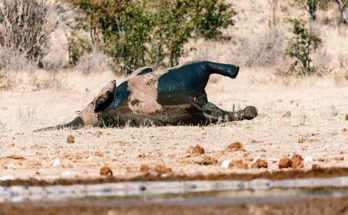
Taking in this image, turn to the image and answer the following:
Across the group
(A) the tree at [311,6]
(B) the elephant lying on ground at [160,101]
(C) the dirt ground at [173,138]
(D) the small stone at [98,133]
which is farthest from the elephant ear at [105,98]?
(A) the tree at [311,6]

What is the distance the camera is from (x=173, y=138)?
979 cm

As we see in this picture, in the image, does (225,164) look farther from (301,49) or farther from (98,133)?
(301,49)

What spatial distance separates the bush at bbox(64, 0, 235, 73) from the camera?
20.4 m

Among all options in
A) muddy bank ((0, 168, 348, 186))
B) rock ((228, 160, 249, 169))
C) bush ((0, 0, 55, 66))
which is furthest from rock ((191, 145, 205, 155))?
bush ((0, 0, 55, 66))

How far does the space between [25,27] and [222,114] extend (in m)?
12.1

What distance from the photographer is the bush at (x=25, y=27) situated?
73.7 feet

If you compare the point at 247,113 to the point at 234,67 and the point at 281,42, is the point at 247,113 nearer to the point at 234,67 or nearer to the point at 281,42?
the point at 234,67

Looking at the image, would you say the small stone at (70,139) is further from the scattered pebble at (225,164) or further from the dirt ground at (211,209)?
the dirt ground at (211,209)

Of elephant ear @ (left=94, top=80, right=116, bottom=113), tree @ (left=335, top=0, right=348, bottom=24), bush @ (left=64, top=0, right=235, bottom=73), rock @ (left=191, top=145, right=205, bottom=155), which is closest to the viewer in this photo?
rock @ (left=191, top=145, right=205, bottom=155)

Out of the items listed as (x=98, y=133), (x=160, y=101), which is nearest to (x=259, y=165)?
(x=98, y=133)

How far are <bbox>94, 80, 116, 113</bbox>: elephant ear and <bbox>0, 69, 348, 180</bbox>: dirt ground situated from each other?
0.47m

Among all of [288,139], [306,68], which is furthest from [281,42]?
[288,139]

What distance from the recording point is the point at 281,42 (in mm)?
25281

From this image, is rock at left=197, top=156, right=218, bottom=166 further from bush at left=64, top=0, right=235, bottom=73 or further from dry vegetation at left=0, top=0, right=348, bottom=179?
bush at left=64, top=0, right=235, bottom=73
